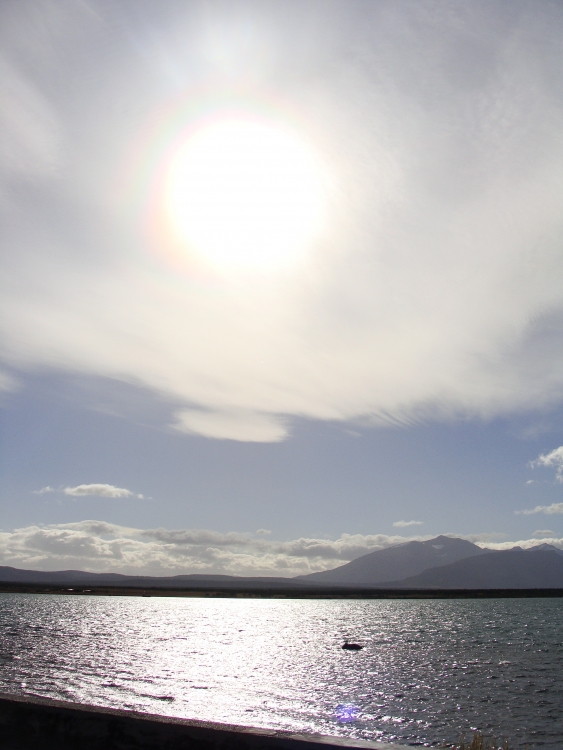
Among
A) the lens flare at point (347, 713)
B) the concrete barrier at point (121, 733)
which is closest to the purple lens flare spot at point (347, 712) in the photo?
the lens flare at point (347, 713)

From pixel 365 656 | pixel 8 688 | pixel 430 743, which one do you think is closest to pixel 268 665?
pixel 365 656

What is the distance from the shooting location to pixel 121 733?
30.0 ft

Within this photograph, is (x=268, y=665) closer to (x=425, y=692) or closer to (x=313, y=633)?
(x=425, y=692)

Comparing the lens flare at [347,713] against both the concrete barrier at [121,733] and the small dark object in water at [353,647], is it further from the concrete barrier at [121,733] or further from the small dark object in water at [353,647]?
the small dark object in water at [353,647]

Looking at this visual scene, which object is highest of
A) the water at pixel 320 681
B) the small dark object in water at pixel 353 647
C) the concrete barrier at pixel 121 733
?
the concrete barrier at pixel 121 733

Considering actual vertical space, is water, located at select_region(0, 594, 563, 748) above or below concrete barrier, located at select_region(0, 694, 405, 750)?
below

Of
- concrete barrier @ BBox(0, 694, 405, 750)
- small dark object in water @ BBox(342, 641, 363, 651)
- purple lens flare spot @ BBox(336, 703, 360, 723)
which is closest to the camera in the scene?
concrete barrier @ BBox(0, 694, 405, 750)

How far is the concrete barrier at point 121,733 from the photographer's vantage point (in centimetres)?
864

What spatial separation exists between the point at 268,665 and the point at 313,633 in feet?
181

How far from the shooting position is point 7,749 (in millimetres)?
9406

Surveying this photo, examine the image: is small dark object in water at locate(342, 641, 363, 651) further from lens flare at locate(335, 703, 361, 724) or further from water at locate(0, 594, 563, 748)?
lens flare at locate(335, 703, 361, 724)

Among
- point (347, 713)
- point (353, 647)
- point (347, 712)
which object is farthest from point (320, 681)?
point (353, 647)

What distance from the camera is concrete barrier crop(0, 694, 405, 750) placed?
28.3 feet

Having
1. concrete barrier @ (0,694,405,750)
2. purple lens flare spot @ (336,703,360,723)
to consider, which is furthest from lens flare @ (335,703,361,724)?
concrete barrier @ (0,694,405,750)
